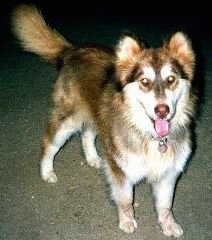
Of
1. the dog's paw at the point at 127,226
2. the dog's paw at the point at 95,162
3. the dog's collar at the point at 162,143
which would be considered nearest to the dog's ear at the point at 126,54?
the dog's collar at the point at 162,143

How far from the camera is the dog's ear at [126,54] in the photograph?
11.3ft

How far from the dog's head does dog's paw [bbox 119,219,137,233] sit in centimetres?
104

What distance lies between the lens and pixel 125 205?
3.91 meters

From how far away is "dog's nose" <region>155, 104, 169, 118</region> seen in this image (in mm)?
3082

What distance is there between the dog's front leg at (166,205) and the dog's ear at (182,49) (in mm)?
1082

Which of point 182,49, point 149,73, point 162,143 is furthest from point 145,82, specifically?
point 162,143

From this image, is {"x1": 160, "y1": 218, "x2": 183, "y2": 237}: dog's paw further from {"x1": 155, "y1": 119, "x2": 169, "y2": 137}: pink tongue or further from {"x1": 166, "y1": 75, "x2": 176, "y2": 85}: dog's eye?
{"x1": 166, "y1": 75, "x2": 176, "y2": 85}: dog's eye

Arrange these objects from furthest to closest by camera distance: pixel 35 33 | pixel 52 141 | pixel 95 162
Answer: pixel 95 162 → pixel 52 141 → pixel 35 33

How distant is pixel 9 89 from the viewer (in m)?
6.76

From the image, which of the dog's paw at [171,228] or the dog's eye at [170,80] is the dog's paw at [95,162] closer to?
the dog's paw at [171,228]

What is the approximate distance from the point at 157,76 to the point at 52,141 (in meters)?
1.74

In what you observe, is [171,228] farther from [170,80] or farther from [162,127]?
[170,80]

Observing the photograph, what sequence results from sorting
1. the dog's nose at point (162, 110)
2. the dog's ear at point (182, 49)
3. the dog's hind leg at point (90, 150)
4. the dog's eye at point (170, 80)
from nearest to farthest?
the dog's nose at point (162, 110) < the dog's eye at point (170, 80) < the dog's ear at point (182, 49) < the dog's hind leg at point (90, 150)

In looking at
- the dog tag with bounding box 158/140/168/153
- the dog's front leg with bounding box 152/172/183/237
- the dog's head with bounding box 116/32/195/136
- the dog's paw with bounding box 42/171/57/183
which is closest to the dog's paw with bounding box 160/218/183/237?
the dog's front leg with bounding box 152/172/183/237
